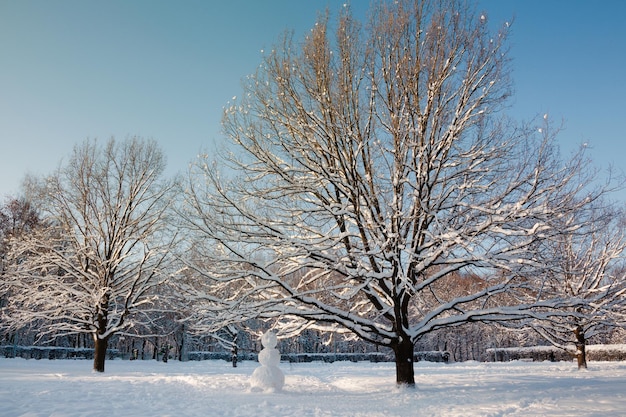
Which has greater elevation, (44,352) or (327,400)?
(327,400)

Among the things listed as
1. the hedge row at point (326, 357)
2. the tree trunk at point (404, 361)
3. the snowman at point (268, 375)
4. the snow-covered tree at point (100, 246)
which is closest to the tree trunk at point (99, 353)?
the snow-covered tree at point (100, 246)

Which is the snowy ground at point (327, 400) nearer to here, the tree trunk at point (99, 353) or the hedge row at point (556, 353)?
the tree trunk at point (99, 353)

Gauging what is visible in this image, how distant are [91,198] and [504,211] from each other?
653 inches

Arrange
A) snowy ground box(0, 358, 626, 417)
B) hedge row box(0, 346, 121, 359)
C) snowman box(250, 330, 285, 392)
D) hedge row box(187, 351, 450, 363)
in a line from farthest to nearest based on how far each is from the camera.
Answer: hedge row box(187, 351, 450, 363), hedge row box(0, 346, 121, 359), snowman box(250, 330, 285, 392), snowy ground box(0, 358, 626, 417)

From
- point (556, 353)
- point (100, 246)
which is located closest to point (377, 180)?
point (100, 246)

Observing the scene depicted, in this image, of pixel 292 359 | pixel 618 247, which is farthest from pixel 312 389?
pixel 292 359

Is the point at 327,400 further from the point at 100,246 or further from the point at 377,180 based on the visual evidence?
the point at 100,246

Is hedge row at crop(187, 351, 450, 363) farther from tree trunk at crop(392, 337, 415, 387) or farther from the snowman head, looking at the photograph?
tree trunk at crop(392, 337, 415, 387)

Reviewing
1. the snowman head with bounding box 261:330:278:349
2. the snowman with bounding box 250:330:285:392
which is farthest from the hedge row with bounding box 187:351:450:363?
the snowman with bounding box 250:330:285:392

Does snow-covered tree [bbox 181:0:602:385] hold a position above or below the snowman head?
above

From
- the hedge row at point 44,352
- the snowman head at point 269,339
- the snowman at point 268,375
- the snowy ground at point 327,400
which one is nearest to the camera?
the snowy ground at point 327,400

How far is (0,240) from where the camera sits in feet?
91.5

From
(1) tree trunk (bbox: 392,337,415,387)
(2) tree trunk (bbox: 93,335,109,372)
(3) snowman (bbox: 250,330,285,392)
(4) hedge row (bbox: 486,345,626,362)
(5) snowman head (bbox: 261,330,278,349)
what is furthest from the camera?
(4) hedge row (bbox: 486,345,626,362)

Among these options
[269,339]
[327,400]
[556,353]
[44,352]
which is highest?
[269,339]
